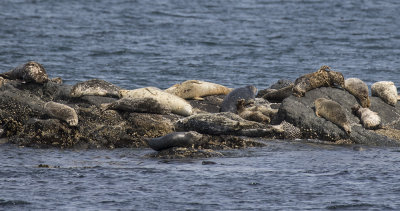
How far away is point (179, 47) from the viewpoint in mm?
30047

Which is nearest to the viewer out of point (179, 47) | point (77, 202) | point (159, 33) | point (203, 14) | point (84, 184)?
point (77, 202)

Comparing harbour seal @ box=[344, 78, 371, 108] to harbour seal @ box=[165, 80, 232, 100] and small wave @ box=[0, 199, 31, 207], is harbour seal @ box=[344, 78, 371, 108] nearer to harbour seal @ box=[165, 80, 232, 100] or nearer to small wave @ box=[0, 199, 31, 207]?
harbour seal @ box=[165, 80, 232, 100]

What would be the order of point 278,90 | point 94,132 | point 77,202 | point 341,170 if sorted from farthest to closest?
point 278,90, point 94,132, point 341,170, point 77,202

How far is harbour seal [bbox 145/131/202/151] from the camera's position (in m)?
10.7

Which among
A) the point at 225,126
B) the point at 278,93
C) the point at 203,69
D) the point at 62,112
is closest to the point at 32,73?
the point at 62,112

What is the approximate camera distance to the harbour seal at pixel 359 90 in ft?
44.2

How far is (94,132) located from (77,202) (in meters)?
3.50

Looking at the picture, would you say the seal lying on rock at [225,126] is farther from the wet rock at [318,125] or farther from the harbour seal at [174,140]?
the harbour seal at [174,140]

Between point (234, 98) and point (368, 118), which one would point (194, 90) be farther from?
point (368, 118)

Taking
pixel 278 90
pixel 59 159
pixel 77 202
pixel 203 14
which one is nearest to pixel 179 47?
pixel 203 14

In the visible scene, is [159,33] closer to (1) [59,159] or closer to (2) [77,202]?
(1) [59,159]

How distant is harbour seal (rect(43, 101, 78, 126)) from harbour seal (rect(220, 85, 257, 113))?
2.91 meters

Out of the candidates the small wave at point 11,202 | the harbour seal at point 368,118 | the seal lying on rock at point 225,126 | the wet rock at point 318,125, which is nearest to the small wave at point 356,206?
the small wave at point 11,202

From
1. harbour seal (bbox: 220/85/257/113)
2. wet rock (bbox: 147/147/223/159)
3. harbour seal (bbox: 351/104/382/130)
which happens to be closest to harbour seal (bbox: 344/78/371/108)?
harbour seal (bbox: 351/104/382/130)
